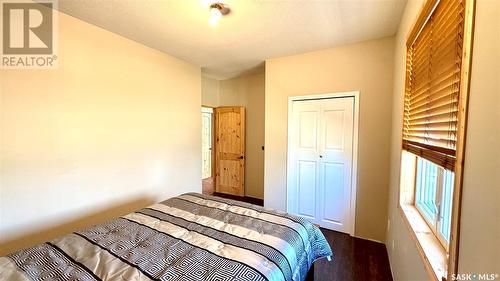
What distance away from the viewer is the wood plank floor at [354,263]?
207 cm

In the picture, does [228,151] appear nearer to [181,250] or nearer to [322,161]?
[322,161]

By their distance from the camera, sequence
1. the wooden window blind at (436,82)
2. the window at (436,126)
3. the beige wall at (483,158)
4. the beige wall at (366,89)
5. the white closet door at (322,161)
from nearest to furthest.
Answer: the beige wall at (483,158) → the window at (436,126) → the wooden window blind at (436,82) → the beige wall at (366,89) → the white closet door at (322,161)

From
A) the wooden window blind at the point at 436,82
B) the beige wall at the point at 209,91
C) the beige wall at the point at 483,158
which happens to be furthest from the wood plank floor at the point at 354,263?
the beige wall at the point at 209,91

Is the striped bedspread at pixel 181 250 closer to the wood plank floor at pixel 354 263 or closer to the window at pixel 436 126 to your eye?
the wood plank floor at pixel 354 263

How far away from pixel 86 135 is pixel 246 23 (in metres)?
2.02

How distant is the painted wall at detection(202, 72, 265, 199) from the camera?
4.22m

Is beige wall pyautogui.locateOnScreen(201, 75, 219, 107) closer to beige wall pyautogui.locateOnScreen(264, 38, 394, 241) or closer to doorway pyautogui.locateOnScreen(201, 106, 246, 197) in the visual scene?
doorway pyautogui.locateOnScreen(201, 106, 246, 197)

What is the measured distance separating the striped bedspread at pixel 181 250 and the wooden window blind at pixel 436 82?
978 millimetres

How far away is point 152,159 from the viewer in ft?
9.66

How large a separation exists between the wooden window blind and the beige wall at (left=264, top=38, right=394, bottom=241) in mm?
899

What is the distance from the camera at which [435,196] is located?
54.7 inches

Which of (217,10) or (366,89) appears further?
(366,89)

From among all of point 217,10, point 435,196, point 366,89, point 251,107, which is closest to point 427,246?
point 435,196

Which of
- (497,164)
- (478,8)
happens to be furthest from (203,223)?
(478,8)
